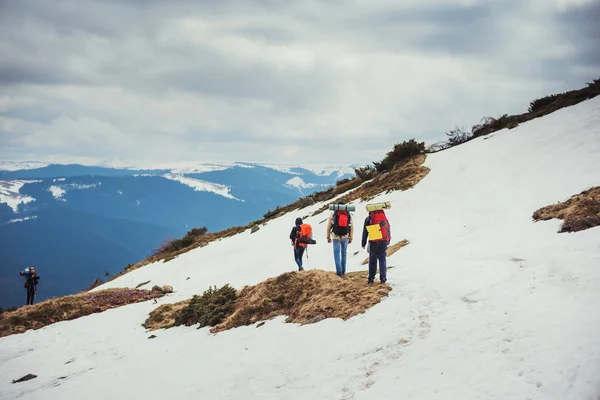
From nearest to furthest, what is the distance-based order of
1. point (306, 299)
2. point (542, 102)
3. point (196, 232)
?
point (306, 299) < point (542, 102) < point (196, 232)

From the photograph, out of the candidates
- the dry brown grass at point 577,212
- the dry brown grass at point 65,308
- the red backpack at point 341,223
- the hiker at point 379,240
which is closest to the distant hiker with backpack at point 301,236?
the red backpack at point 341,223

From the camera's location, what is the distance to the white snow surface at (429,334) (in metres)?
5.75

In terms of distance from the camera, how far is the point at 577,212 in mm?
12578

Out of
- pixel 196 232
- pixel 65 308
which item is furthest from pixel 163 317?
pixel 196 232

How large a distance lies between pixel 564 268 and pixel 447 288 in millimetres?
2590

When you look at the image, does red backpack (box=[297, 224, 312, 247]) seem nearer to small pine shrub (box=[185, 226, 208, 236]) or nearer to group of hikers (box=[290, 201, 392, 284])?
group of hikers (box=[290, 201, 392, 284])

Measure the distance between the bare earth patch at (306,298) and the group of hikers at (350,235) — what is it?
0.55 m

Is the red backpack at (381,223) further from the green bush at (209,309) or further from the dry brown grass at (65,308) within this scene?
the dry brown grass at (65,308)

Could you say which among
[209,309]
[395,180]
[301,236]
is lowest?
[209,309]

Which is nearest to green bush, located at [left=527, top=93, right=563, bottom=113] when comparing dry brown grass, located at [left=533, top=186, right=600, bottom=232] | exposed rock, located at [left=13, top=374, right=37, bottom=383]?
dry brown grass, located at [left=533, top=186, right=600, bottom=232]

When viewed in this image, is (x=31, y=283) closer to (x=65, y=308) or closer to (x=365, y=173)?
(x=65, y=308)

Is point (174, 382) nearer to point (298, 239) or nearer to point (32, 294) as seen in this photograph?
point (298, 239)

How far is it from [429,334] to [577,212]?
8639mm

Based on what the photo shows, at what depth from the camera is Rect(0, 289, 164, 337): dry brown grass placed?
57.9ft
